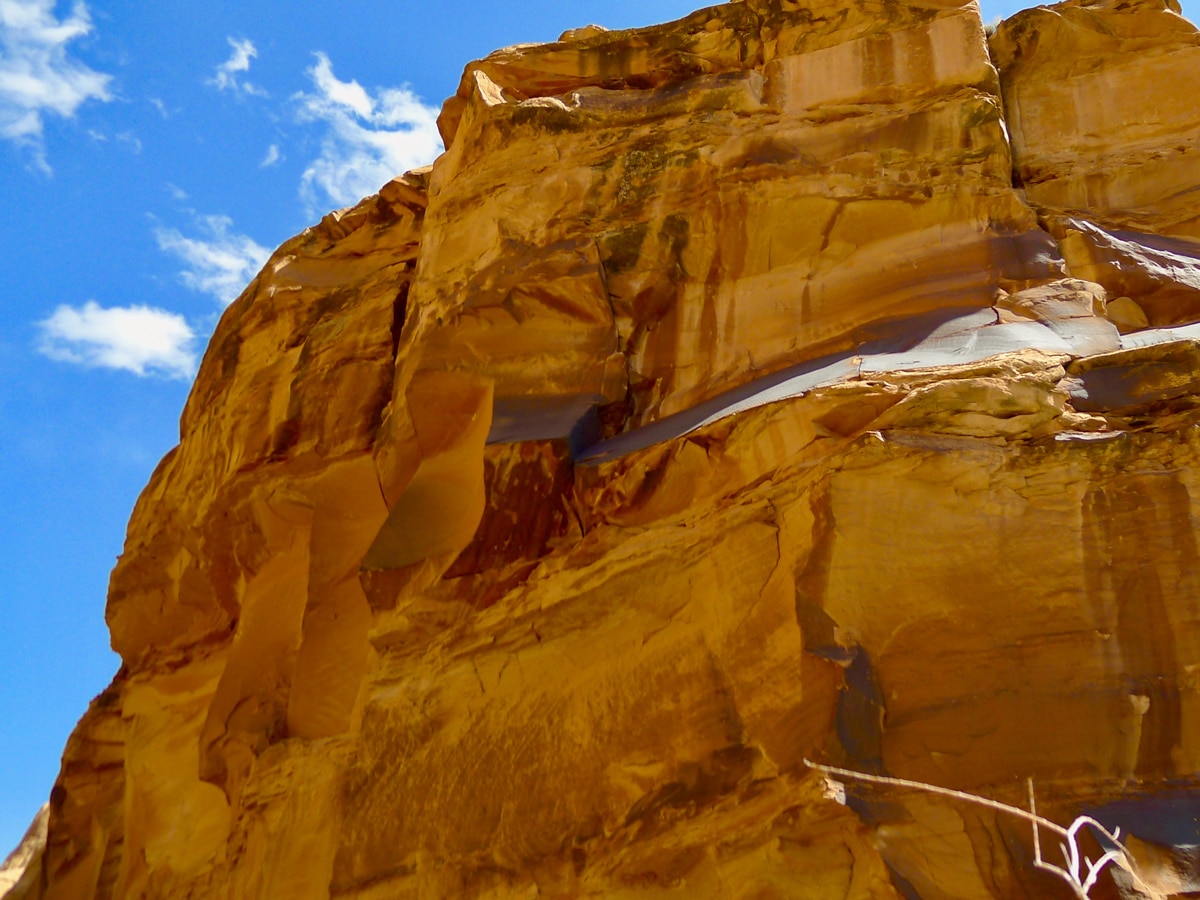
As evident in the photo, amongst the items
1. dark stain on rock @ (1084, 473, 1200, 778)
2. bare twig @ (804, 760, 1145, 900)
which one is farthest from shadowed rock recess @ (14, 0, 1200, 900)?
bare twig @ (804, 760, 1145, 900)

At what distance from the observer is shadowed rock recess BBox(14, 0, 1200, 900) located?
775cm

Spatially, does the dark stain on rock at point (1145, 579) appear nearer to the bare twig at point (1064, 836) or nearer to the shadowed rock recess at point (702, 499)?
the shadowed rock recess at point (702, 499)

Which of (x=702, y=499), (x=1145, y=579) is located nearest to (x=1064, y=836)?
(x=1145, y=579)

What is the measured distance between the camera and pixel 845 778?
7344 millimetres

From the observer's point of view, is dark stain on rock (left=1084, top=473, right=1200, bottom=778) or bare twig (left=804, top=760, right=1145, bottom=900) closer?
bare twig (left=804, top=760, right=1145, bottom=900)

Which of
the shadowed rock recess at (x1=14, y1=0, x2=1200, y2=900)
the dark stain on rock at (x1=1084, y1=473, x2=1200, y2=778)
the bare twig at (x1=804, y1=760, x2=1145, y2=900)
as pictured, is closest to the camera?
the bare twig at (x1=804, y1=760, x2=1145, y2=900)

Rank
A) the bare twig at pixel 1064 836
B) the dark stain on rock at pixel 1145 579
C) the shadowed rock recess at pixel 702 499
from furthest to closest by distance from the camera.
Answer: the shadowed rock recess at pixel 702 499 < the dark stain on rock at pixel 1145 579 < the bare twig at pixel 1064 836

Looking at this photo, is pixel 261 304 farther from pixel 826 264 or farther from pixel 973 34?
pixel 973 34

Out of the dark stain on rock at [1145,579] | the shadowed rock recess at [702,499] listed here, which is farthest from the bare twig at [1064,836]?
the shadowed rock recess at [702,499]

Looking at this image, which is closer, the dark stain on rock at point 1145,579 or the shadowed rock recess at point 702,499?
the dark stain on rock at point 1145,579

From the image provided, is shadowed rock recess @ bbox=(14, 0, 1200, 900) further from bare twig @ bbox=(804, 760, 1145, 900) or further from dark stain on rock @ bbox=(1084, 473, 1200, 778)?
bare twig @ bbox=(804, 760, 1145, 900)

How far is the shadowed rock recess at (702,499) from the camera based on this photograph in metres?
7.75

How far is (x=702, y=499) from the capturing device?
9.26 meters

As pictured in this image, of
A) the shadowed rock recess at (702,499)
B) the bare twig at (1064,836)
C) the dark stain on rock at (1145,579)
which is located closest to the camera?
the bare twig at (1064,836)
